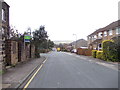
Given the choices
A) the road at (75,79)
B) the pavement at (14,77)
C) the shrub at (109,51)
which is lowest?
the road at (75,79)

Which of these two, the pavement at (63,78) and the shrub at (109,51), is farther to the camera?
the shrub at (109,51)

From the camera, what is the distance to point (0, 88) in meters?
6.66

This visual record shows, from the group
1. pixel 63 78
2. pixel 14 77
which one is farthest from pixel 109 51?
pixel 14 77

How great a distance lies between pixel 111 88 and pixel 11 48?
9.72 meters

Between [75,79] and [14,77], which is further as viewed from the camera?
[14,77]

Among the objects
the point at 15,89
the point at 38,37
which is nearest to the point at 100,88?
the point at 15,89

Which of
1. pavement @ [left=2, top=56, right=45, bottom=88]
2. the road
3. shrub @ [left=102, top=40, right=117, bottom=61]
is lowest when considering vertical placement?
the road

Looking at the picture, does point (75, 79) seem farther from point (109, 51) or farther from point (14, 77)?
point (109, 51)

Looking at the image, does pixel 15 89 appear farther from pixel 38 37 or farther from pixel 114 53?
pixel 38 37

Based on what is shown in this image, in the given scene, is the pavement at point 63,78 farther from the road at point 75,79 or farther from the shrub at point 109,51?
the shrub at point 109,51

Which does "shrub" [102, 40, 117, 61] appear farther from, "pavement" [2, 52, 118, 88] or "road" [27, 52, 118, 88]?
"road" [27, 52, 118, 88]

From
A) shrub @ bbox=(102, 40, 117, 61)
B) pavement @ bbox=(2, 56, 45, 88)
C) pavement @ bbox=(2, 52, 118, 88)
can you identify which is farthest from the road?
shrub @ bbox=(102, 40, 117, 61)

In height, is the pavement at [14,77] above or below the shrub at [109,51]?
below

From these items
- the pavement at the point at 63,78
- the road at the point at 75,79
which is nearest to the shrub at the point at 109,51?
the pavement at the point at 63,78
